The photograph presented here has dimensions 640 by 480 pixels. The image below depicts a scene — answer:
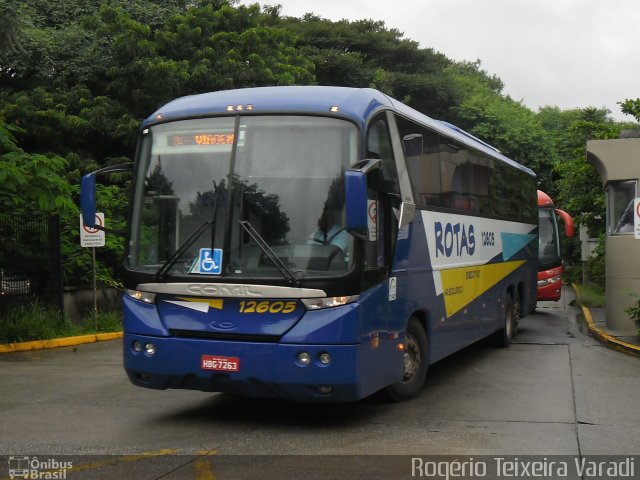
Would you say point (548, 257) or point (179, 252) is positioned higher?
point (179, 252)

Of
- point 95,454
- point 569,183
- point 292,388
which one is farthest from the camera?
point 569,183

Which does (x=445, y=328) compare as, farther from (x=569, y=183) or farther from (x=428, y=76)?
(x=428, y=76)

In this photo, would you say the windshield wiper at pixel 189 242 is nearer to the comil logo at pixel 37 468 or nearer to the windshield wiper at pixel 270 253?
the windshield wiper at pixel 270 253

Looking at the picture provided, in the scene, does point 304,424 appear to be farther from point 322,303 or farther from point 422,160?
point 422,160

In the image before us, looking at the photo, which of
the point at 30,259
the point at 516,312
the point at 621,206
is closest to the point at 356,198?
the point at 516,312

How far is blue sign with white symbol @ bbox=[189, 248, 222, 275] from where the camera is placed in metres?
7.43

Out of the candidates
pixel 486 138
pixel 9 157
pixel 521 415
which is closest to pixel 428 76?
pixel 486 138

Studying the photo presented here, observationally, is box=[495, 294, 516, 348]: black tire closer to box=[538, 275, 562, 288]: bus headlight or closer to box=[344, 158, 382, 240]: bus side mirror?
box=[344, 158, 382, 240]: bus side mirror

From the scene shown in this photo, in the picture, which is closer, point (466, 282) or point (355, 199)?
point (355, 199)

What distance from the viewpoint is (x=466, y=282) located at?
445 inches

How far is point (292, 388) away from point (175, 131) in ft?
9.23

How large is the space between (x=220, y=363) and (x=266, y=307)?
0.68 metres

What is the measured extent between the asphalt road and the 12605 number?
1.16 m

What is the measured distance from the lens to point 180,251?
762cm
